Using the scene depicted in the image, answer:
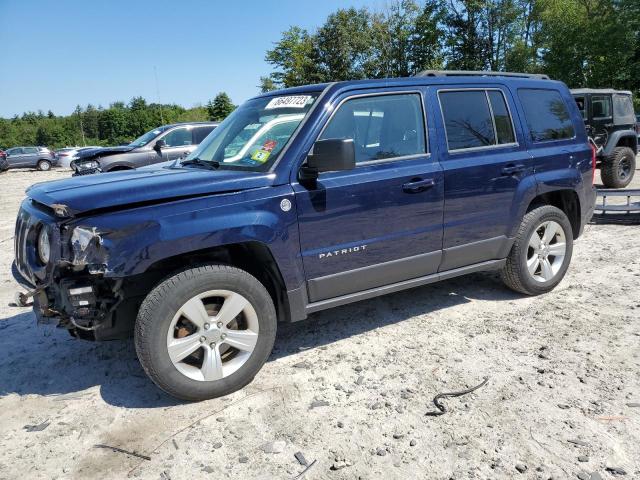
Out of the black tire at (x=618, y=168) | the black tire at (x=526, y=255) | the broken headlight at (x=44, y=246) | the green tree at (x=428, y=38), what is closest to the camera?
the broken headlight at (x=44, y=246)

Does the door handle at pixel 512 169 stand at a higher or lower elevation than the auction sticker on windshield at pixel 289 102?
→ lower

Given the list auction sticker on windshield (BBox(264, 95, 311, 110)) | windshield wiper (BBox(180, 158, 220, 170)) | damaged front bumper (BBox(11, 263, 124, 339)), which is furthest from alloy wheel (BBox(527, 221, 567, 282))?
damaged front bumper (BBox(11, 263, 124, 339))

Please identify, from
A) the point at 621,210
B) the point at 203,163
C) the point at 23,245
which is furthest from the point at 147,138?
the point at 621,210

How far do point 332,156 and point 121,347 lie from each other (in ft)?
7.54

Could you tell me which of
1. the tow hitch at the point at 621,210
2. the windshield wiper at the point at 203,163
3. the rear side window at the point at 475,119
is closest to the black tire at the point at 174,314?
Answer: the windshield wiper at the point at 203,163

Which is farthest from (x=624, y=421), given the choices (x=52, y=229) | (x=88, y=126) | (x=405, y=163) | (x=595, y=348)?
(x=88, y=126)

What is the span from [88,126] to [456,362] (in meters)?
124

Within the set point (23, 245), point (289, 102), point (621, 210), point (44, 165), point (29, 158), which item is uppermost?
point (29, 158)

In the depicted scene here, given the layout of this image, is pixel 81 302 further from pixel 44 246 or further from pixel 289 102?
pixel 289 102

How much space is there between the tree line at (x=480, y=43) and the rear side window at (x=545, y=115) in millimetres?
26745

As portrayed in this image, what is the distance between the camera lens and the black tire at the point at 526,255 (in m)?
4.34

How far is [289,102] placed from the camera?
3660mm

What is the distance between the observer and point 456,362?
339 centimetres

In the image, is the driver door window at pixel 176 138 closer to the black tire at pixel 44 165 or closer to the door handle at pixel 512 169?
the door handle at pixel 512 169
